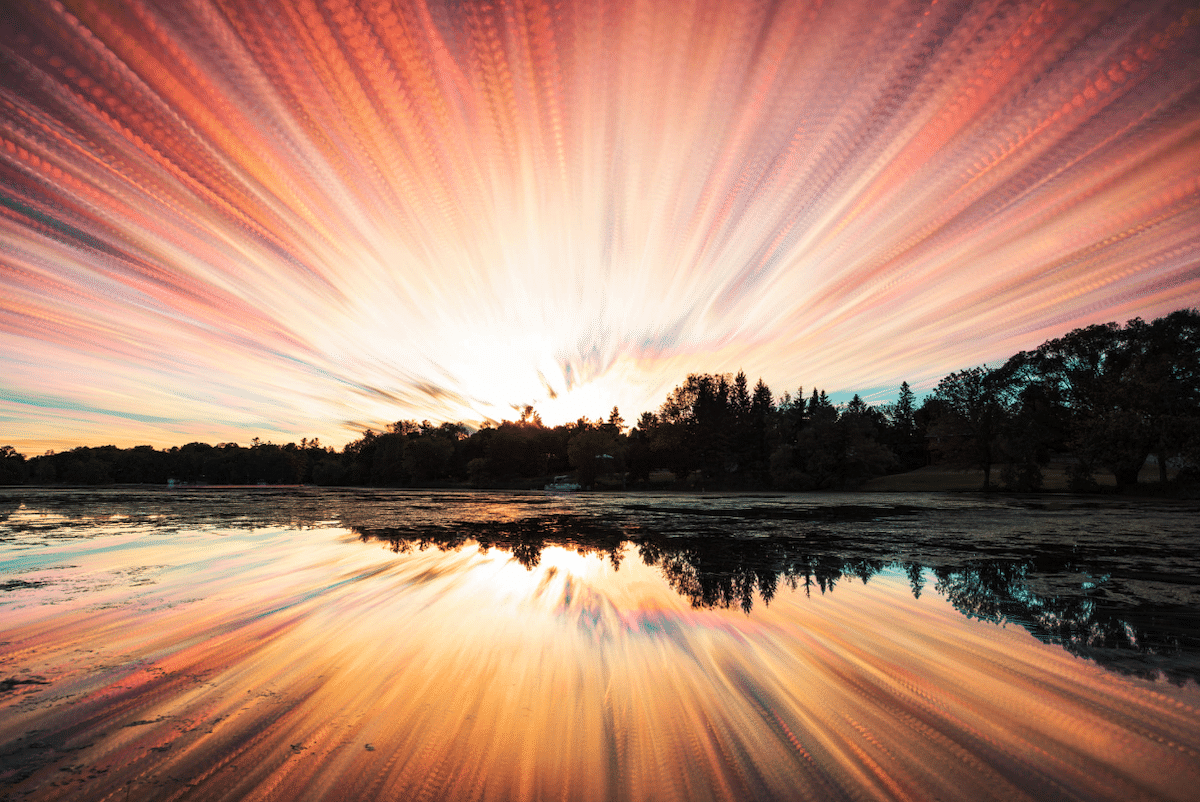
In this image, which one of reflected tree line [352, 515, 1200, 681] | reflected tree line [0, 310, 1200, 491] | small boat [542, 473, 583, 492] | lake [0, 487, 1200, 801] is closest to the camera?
lake [0, 487, 1200, 801]

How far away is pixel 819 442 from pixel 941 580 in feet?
206

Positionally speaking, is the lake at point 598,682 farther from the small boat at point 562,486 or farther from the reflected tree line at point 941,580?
the small boat at point 562,486

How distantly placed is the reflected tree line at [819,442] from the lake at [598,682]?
43464 mm

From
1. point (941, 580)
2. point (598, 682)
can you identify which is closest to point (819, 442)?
point (941, 580)

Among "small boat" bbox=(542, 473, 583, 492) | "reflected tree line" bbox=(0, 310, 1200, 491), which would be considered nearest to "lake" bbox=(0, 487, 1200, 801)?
"reflected tree line" bbox=(0, 310, 1200, 491)

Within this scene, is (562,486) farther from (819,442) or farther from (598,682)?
(598,682)

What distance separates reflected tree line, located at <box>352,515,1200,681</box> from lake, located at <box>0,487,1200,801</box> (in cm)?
9

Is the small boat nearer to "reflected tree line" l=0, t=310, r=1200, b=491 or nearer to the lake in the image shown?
"reflected tree line" l=0, t=310, r=1200, b=491

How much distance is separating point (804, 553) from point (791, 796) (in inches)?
434

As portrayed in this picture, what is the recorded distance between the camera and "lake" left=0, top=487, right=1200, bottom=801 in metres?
3.07

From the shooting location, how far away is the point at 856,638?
6.00m

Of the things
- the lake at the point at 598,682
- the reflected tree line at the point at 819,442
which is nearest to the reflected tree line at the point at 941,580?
the lake at the point at 598,682

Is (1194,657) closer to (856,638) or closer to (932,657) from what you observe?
(932,657)

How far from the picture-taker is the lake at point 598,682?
3068 millimetres
